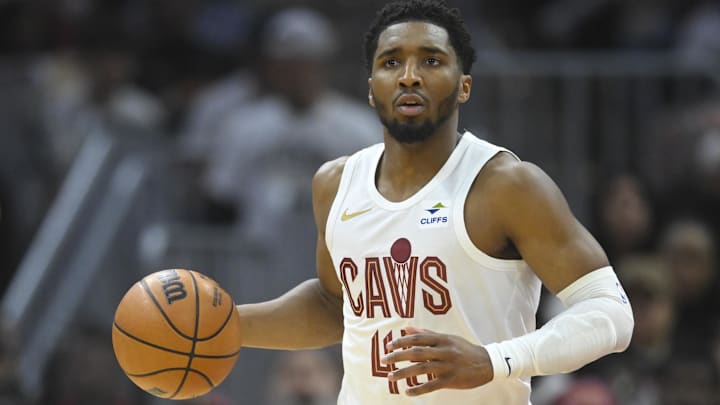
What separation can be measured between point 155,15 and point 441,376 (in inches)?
375

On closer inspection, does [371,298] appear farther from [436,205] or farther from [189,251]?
[189,251]

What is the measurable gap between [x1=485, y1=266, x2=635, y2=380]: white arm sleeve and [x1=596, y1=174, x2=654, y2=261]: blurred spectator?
4271 mm

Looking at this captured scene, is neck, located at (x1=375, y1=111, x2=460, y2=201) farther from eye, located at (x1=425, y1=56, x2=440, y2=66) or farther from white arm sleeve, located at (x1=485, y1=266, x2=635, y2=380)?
white arm sleeve, located at (x1=485, y1=266, x2=635, y2=380)

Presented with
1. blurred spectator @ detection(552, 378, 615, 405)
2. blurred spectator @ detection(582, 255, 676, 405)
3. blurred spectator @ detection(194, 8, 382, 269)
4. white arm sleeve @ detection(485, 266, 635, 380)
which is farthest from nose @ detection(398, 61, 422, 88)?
blurred spectator @ detection(194, 8, 382, 269)

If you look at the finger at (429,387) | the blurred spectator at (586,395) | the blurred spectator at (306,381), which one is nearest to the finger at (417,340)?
the finger at (429,387)

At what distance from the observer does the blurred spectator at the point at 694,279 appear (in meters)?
8.80

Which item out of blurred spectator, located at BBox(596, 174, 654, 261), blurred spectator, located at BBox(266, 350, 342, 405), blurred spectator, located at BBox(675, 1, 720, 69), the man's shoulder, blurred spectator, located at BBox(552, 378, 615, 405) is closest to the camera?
the man's shoulder

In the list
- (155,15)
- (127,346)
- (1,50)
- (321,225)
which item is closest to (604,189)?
(321,225)

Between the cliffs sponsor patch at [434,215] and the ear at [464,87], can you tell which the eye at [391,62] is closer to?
the ear at [464,87]

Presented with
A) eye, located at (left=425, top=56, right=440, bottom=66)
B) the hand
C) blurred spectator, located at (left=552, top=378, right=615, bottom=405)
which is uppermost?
eye, located at (left=425, top=56, right=440, bottom=66)

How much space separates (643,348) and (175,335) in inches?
163

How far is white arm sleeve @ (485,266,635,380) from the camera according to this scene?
4.51m

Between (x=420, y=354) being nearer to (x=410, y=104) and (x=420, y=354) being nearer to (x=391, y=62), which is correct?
(x=410, y=104)

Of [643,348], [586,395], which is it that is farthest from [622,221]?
[586,395]
